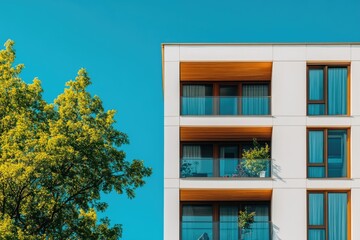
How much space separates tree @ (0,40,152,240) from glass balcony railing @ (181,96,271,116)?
335cm

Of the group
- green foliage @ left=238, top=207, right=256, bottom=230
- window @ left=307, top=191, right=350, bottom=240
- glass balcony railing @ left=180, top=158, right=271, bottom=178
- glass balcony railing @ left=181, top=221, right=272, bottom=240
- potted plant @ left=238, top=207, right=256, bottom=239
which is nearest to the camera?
window @ left=307, top=191, right=350, bottom=240

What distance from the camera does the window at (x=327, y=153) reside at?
105 feet

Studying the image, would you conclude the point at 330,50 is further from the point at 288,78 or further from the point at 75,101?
the point at 75,101

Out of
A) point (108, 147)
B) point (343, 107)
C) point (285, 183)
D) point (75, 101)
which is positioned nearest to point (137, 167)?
point (108, 147)

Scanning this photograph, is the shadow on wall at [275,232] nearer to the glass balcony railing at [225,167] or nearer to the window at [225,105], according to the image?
the glass balcony railing at [225,167]

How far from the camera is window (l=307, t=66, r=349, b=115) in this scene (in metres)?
32.3

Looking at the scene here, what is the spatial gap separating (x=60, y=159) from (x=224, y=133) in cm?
635

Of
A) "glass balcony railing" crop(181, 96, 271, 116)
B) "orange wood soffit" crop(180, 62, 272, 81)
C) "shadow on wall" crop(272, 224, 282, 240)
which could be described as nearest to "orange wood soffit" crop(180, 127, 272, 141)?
"glass balcony railing" crop(181, 96, 271, 116)

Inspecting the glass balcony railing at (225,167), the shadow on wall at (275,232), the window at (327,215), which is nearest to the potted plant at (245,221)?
the shadow on wall at (275,232)

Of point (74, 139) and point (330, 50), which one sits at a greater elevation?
point (330, 50)

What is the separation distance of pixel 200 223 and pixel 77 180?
17.6 ft

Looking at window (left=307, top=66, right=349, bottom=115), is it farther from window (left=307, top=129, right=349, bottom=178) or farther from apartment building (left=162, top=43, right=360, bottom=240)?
window (left=307, top=129, right=349, bottom=178)

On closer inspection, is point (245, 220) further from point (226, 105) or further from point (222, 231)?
point (226, 105)

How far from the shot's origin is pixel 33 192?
3272 cm
